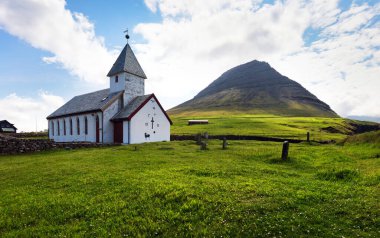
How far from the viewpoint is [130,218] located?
866 centimetres

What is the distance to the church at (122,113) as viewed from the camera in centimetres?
3853

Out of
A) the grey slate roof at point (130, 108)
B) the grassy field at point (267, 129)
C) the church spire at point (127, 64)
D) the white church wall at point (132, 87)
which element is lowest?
the grassy field at point (267, 129)

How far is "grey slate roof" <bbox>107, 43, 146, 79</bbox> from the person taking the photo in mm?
42541

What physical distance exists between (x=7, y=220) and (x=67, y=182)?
182 inches

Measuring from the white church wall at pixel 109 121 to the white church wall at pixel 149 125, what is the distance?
5016 millimetres

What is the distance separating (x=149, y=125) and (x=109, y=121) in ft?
21.7

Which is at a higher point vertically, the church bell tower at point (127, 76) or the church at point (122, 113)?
the church bell tower at point (127, 76)

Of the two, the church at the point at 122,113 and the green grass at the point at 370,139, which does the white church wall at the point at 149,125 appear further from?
the green grass at the point at 370,139

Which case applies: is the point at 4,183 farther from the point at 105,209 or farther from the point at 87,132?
the point at 87,132

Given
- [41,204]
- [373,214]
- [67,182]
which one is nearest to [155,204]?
[41,204]

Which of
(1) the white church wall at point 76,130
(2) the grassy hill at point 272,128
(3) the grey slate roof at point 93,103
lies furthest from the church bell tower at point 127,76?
(2) the grassy hill at point 272,128

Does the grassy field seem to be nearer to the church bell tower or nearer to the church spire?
the church bell tower

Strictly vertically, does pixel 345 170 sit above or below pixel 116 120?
below

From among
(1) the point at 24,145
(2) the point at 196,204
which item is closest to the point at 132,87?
(1) the point at 24,145
